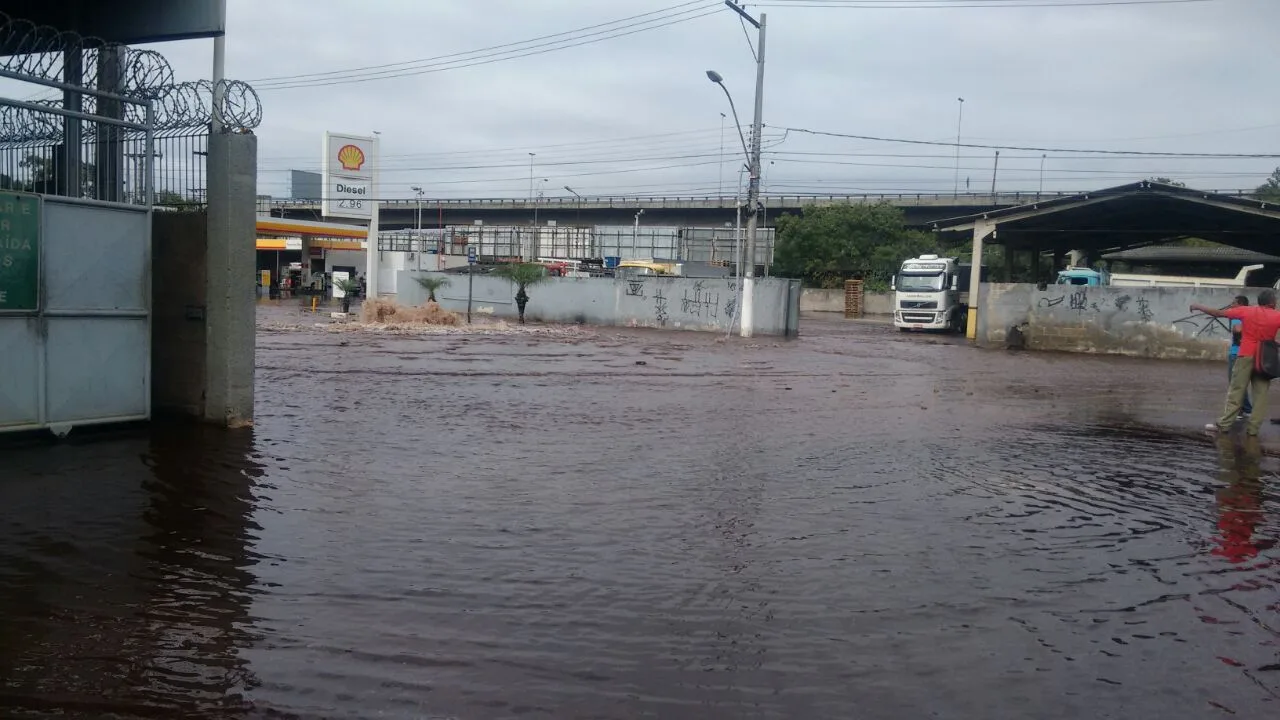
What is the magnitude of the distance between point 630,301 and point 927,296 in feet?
35.9

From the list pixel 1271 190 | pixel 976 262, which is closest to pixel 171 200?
pixel 976 262

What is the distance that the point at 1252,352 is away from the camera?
1220 cm

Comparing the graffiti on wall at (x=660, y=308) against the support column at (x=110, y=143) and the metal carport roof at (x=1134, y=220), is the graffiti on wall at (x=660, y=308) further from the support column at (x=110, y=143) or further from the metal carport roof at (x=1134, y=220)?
the support column at (x=110, y=143)

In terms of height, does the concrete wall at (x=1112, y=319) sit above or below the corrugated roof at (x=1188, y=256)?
below

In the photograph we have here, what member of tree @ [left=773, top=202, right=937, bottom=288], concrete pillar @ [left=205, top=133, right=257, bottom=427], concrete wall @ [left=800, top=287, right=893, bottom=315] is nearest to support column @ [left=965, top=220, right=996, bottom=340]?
concrete wall @ [left=800, top=287, right=893, bottom=315]

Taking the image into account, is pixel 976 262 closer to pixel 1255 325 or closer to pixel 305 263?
pixel 1255 325

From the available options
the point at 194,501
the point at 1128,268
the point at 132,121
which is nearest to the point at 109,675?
the point at 194,501

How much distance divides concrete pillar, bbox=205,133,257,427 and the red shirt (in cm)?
1126

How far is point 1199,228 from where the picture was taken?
35.0 m

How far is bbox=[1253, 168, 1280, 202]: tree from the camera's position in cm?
7475

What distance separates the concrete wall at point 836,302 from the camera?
5728 cm

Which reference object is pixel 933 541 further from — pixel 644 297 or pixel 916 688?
pixel 644 297

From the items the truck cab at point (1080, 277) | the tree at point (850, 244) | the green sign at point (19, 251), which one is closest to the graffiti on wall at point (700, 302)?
the truck cab at point (1080, 277)

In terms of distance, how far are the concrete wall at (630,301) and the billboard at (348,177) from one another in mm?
3940
